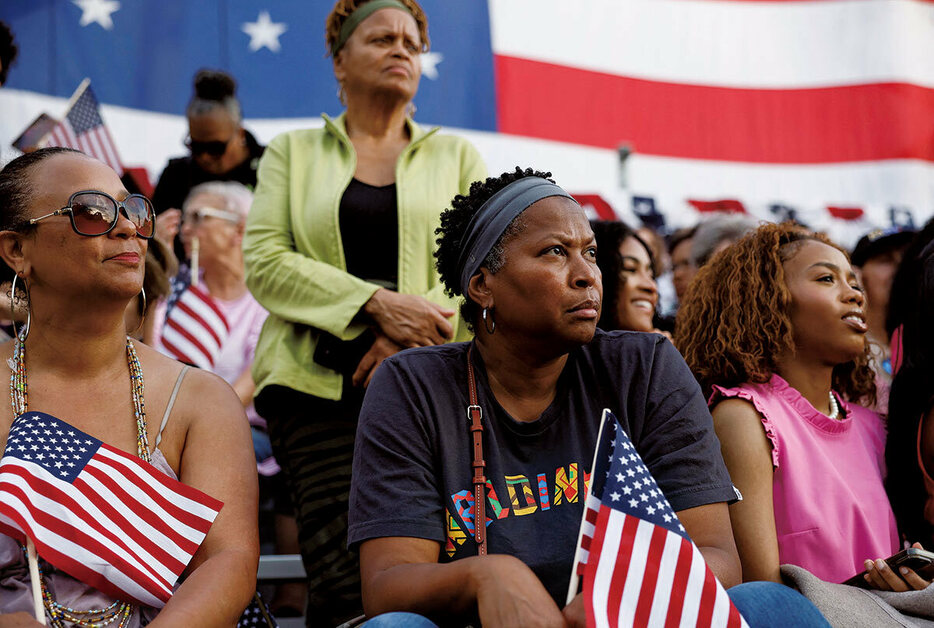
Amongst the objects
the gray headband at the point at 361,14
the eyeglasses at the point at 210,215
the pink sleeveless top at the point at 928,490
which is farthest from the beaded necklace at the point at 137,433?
the eyeglasses at the point at 210,215

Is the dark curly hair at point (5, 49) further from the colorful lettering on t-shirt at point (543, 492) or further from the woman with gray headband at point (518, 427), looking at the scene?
the colorful lettering on t-shirt at point (543, 492)

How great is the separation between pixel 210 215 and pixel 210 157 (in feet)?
1.56

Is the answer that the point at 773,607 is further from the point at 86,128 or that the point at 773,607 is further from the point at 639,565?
the point at 86,128

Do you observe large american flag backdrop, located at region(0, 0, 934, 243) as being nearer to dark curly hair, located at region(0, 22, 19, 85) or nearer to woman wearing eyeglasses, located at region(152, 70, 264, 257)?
woman wearing eyeglasses, located at region(152, 70, 264, 257)

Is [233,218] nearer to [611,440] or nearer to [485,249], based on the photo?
[485,249]

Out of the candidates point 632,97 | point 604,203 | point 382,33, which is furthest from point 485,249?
point 632,97

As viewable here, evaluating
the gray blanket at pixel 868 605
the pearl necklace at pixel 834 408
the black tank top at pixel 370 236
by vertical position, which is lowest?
the gray blanket at pixel 868 605

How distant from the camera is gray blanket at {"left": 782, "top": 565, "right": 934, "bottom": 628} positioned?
271 cm

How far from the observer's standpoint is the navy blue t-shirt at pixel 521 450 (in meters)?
2.64

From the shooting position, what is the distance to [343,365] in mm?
3604

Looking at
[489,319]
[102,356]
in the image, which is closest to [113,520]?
[102,356]

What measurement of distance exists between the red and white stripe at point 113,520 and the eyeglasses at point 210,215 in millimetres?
3296


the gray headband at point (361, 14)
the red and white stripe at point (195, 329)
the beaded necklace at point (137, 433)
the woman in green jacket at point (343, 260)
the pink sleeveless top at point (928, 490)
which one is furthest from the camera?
the red and white stripe at point (195, 329)

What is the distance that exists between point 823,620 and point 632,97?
6710mm
